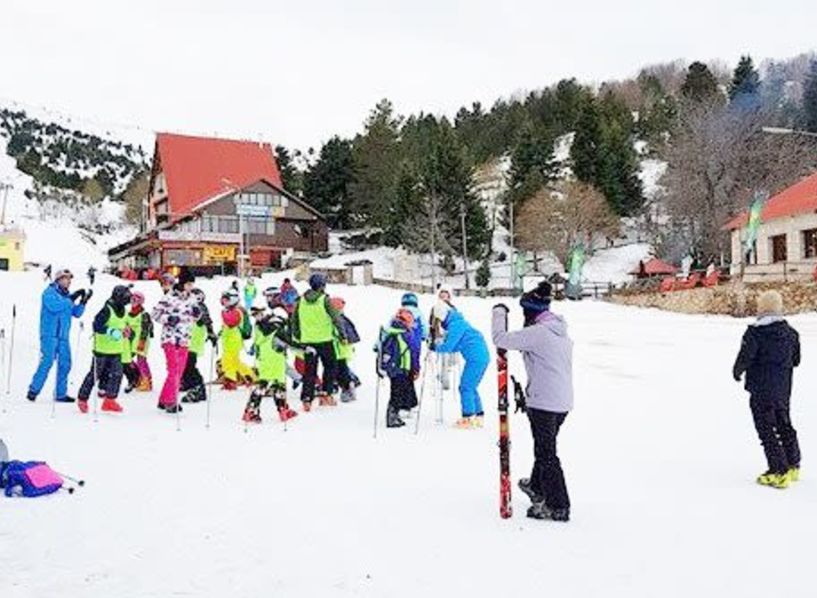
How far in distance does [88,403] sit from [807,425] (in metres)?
Answer: 8.66

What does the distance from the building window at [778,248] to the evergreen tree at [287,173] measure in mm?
41233

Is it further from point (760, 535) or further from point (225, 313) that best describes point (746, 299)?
point (760, 535)

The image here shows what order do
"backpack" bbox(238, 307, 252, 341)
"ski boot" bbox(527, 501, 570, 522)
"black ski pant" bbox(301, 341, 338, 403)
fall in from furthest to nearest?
"backpack" bbox(238, 307, 252, 341), "black ski pant" bbox(301, 341, 338, 403), "ski boot" bbox(527, 501, 570, 522)

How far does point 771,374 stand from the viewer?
6301 millimetres

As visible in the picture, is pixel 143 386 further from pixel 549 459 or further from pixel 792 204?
pixel 792 204

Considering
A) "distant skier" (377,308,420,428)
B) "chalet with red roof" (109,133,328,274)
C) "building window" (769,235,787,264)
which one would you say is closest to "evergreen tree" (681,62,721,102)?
"chalet with red roof" (109,133,328,274)

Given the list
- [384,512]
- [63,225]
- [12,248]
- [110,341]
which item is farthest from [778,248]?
[63,225]

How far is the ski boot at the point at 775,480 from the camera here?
6.29 m

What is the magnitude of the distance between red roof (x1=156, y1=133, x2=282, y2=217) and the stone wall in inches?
1287

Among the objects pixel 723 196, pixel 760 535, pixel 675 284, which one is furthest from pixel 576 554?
pixel 723 196

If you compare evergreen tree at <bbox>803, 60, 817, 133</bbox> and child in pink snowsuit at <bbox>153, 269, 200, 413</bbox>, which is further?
evergreen tree at <bbox>803, 60, 817, 133</bbox>

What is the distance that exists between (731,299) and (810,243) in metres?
7.34

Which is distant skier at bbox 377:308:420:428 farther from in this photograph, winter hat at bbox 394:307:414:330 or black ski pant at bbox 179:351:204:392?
black ski pant at bbox 179:351:204:392

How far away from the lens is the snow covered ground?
14.0 feet
